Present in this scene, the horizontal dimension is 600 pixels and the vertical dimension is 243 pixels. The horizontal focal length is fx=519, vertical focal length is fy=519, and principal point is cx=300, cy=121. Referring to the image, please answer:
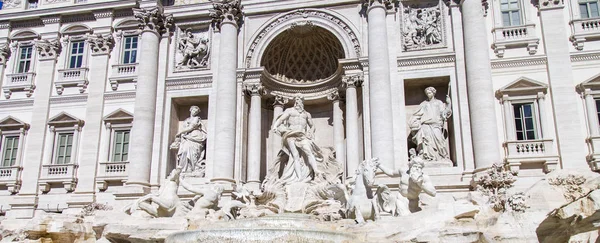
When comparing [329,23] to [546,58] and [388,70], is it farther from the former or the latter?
[546,58]

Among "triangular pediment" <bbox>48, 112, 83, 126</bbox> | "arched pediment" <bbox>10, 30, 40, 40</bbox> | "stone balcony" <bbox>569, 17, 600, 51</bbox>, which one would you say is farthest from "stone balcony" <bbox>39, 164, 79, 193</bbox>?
"stone balcony" <bbox>569, 17, 600, 51</bbox>

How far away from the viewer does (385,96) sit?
19.0m

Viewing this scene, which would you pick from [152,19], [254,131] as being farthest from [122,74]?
[254,131]

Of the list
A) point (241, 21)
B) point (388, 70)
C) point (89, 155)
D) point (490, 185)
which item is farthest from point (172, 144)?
point (490, 185)

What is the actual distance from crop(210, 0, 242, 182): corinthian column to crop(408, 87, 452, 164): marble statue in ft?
22.7

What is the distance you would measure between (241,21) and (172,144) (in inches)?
233

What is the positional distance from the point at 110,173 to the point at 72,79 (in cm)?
500

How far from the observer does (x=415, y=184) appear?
1455 centimetres

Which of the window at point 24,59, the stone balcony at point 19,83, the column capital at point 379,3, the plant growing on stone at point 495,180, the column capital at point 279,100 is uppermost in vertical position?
the column capital at point 379,3

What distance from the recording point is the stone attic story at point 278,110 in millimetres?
16828

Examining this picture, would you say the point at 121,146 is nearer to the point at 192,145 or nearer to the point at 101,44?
the point at 192,145

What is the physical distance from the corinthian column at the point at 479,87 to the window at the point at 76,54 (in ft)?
55.2

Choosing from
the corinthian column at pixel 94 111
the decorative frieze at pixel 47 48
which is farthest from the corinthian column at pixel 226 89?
the decorative frieze at pixel 47 48

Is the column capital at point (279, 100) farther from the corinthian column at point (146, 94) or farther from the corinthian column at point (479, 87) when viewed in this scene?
the corinthian column at point (479, 87)
